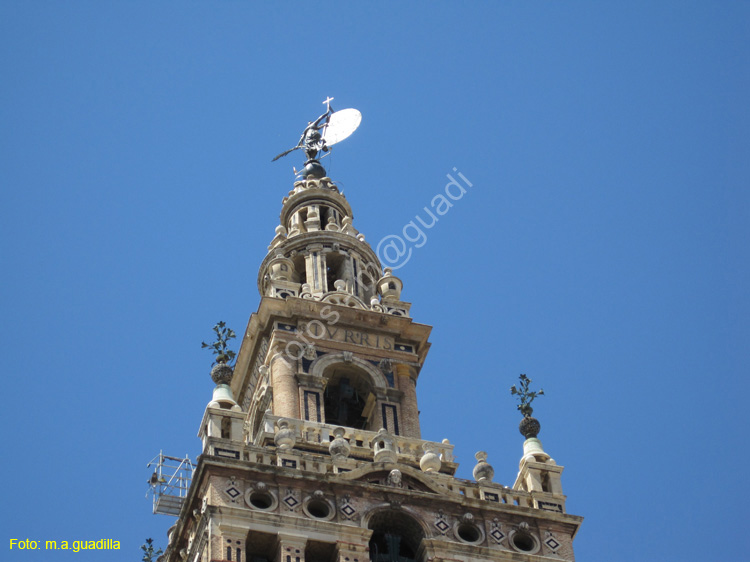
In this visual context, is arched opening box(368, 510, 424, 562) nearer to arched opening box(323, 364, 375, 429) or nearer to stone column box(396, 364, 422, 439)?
stone column box(396, 364, 422, 439)

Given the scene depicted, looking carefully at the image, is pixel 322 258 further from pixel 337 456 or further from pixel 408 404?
pixel 337 456

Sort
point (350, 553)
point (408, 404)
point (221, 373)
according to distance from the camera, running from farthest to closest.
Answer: point (408, 404), point (221, 373), point (350, 553)

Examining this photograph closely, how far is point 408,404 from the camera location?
59.8m

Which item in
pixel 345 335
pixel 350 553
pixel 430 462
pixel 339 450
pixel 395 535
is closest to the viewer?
pixel 350 553

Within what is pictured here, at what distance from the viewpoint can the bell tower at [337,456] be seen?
50438 millimetres

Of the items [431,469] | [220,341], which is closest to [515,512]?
[431,469]

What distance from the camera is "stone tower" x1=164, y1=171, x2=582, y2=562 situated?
50.4 m

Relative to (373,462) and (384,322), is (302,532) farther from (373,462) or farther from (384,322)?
(384,322)

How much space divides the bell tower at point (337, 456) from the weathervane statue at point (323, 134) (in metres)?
6.28

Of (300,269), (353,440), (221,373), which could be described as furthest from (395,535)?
(300,269)

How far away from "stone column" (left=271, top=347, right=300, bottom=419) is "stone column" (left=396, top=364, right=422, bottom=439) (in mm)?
3541

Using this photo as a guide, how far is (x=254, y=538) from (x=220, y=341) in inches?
356

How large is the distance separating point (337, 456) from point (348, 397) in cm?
717

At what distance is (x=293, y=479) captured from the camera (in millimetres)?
51594
